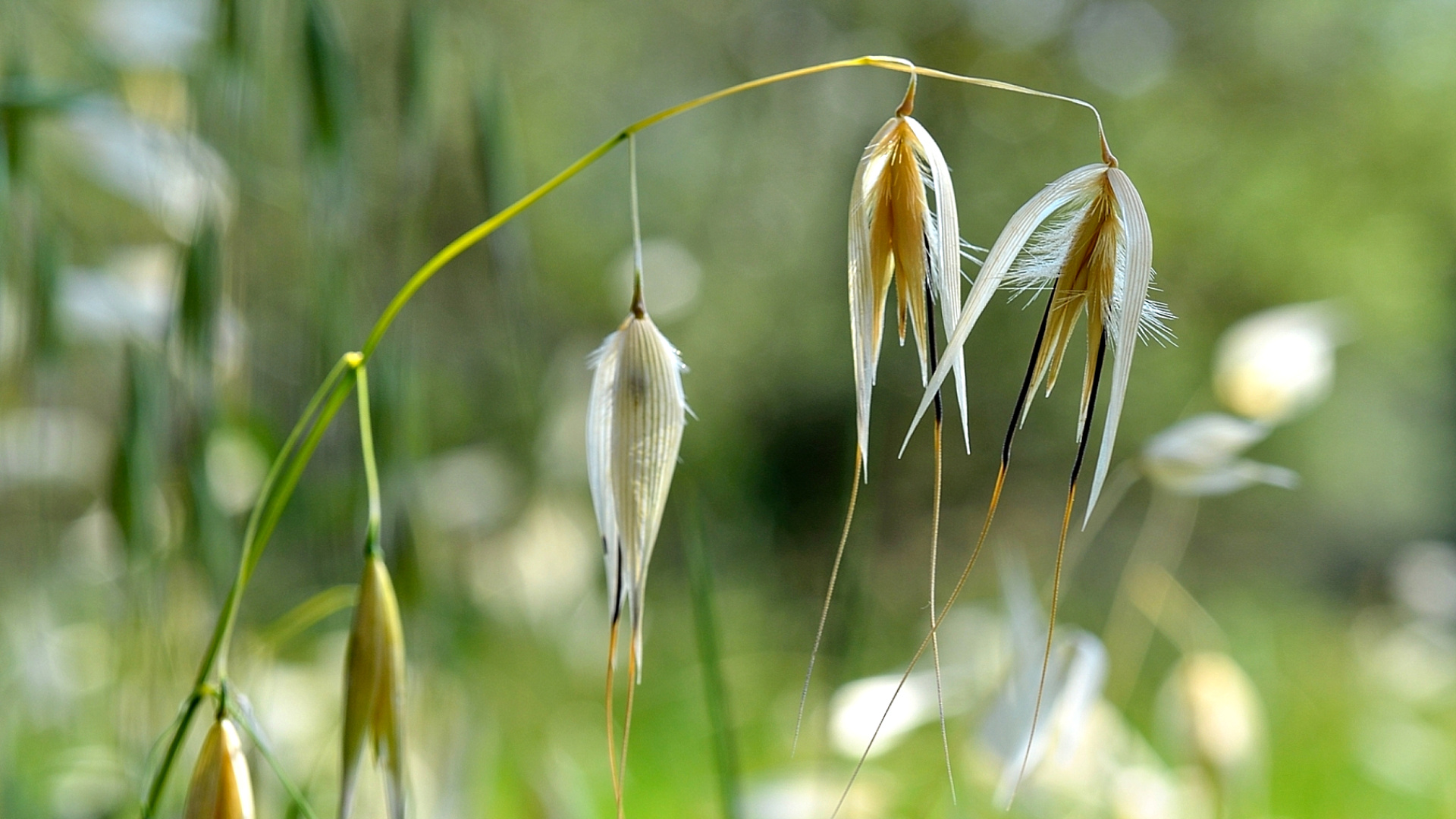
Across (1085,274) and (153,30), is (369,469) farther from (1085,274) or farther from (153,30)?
(153,30)

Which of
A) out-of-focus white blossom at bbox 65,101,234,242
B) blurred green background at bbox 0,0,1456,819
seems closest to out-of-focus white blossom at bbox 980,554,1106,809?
blurred green background at bbox 0,0,1456,819

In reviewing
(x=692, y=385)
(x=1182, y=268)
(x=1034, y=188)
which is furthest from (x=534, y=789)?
(x=1182, y=268)

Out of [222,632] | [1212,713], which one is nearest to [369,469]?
[222,632]

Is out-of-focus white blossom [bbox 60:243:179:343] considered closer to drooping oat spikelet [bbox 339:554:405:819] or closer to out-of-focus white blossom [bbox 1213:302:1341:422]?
drooping oat spikelet [bbox 339:554:405:819]

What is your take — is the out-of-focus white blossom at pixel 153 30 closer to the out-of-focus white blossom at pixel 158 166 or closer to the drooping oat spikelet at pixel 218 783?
the out-of-focus white blossom at pixel 158 166

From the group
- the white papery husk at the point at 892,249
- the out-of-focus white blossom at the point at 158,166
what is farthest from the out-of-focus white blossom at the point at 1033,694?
the out-of-focus white blossom at the point at 158,166
